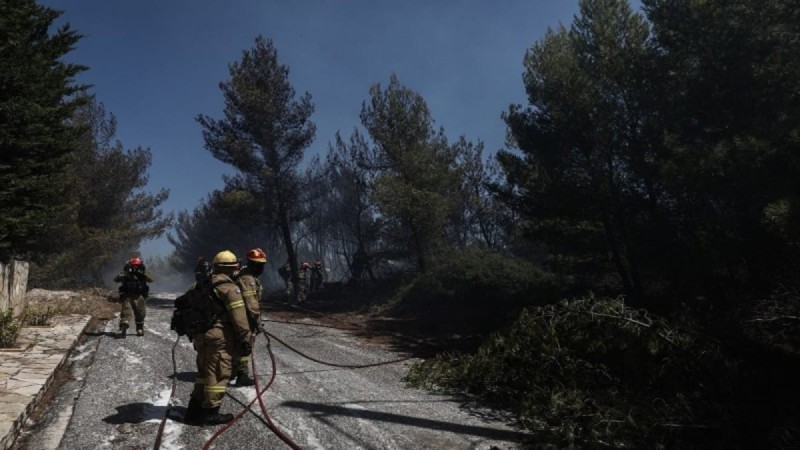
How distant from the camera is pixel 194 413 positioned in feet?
16.0

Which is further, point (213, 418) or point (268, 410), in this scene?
point (268, 410)

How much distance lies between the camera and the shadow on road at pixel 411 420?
495cm

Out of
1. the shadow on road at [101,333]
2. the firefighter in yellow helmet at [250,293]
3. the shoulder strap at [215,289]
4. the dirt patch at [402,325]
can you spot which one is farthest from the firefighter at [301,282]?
the shoulder strap at [215,289]

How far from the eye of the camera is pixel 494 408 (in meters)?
5.95

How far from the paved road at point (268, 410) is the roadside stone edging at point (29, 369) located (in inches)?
7.4

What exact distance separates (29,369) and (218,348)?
3137mm

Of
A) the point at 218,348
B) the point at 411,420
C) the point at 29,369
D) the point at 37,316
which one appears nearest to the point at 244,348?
the point at 218,348

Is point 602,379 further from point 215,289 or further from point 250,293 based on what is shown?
point 215,289

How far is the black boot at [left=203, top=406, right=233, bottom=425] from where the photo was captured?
4.79m

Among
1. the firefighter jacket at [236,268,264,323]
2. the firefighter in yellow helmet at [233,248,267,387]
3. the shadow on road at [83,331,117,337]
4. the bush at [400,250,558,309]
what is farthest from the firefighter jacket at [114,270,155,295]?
the bush at [400,250,558,309]

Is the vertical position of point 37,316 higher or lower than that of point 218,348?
lower

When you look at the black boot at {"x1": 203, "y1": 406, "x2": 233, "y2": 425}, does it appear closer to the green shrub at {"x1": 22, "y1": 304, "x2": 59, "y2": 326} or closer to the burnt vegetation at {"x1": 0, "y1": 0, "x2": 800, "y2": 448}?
the burnt vegetation at {"x1": 0, "y1": 0, "x2": 800, "y2": 448}

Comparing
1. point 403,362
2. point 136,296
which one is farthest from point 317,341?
point 136,296

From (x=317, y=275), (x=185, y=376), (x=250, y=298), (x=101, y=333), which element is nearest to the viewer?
(x=250, y=298)
